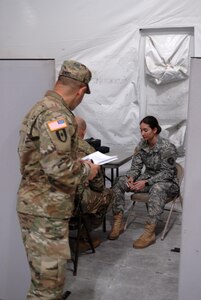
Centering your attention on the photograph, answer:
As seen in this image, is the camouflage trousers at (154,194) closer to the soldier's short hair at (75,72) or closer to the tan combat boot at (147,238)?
the tan combat boot at (147,238)

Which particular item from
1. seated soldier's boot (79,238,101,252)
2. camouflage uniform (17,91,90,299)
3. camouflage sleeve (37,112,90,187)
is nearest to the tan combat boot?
seated soldier's boot (79,238,101,252)

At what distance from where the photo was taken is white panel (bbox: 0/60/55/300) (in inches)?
86.7

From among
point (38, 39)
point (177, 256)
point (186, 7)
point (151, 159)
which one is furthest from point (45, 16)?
point (177, 256)

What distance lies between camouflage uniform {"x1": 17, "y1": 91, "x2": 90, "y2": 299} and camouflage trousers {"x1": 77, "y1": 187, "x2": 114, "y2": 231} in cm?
122

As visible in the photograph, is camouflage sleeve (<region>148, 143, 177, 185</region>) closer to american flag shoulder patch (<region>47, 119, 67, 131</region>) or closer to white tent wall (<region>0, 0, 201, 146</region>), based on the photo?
white tent wall (<region>0, 0, 201, 146</region>)

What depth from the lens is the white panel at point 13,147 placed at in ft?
7.23

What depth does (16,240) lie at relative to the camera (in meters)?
2.43

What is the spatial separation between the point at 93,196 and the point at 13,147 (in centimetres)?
119

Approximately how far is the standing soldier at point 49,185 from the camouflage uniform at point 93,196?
121 cm

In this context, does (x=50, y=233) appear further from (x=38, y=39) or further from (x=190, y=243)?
(x=38, y=39)

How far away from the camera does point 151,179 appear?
3.87 metres

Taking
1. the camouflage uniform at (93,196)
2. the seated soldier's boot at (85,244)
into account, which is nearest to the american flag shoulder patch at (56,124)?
the camouflage uniform at (93,196)

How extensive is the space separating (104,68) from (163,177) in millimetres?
1779

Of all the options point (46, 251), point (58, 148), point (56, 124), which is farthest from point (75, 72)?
point (46, 251)
